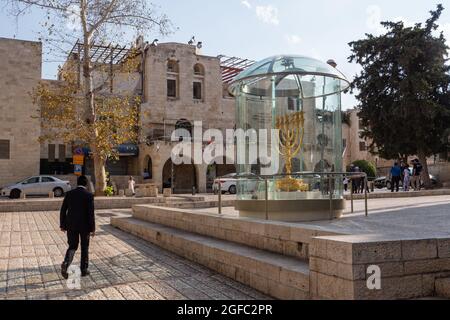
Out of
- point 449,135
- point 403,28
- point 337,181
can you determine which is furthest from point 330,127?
point 403,28

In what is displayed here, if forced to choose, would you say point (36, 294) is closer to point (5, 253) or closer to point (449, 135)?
point (5, 253)

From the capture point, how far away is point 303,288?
4.72m

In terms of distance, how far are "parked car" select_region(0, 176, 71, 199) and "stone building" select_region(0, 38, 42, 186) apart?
5.12 m

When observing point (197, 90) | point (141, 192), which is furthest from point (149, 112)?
point (197, 90)

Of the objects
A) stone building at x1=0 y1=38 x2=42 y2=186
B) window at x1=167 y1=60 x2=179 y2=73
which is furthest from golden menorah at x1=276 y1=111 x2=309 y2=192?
window at x1=167 y1=60 x2=179 y2=73

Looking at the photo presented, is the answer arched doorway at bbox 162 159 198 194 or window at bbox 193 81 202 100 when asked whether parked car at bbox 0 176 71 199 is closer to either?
arched doorway at bbox 162 159 198 194

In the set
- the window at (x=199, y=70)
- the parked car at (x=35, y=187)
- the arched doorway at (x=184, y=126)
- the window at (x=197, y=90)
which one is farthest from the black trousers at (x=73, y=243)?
the window at (x=199, y=70)

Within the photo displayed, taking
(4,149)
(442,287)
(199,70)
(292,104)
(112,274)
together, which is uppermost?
(199,70)

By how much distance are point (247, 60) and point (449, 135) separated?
21059mm

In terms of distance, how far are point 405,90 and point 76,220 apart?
27.0 m

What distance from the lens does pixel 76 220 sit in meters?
6.48

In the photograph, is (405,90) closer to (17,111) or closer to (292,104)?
(292,104)

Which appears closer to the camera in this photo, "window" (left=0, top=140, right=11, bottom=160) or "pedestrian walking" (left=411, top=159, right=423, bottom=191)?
"pedestrian walking" (left=411, top=159, right=423, bottom=191)

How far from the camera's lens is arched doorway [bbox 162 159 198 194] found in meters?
39.0
